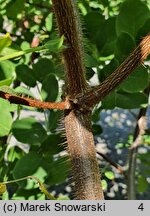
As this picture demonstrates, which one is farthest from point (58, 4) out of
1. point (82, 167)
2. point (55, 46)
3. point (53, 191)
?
point (53, 191)

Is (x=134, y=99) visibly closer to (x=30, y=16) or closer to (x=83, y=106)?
(x=83, y=106)

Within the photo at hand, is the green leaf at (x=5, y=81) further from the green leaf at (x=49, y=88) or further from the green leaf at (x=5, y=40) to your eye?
the green leaf at (x=49, y=88)

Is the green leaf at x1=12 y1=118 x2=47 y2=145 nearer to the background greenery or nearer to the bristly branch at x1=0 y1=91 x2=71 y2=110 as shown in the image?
the background greenery

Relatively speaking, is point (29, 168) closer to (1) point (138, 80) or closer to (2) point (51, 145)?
(2) point (51, 145)

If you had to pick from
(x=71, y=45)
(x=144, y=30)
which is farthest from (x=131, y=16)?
(x=71, y=45)

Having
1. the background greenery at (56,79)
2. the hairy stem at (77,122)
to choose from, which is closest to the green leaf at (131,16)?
the background greenery at (56,79)

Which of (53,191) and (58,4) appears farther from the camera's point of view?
(53,191)
